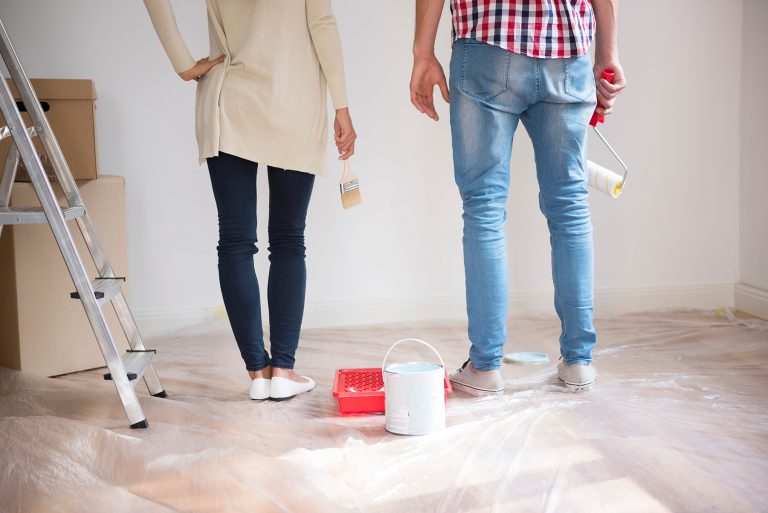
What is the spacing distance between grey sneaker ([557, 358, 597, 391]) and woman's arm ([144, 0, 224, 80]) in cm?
112

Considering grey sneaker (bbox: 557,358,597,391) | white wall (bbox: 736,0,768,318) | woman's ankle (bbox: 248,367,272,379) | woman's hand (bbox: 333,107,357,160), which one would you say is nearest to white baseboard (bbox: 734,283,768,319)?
white wall (bbox: 736,0,768,318)

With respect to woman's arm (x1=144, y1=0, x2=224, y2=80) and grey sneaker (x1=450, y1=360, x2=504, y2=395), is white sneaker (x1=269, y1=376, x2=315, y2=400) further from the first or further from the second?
woman's arm (x1=144, y1=0, x2=224, y2=80)

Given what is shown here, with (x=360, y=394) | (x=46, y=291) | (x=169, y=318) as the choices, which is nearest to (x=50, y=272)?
(x=46, y=291)

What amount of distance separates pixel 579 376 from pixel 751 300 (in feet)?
4.31

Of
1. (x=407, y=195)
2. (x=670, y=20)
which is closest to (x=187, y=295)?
(x=407, y=195)

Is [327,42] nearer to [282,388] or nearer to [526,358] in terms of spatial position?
[282,388]

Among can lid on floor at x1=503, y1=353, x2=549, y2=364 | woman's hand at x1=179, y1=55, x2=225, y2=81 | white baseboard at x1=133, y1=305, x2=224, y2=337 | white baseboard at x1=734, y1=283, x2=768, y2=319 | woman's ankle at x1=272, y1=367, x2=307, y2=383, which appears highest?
woman's hand at x1=179, y1=55, x2=225, y2=81

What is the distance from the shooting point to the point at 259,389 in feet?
6.47

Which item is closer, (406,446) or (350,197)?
(406,446)

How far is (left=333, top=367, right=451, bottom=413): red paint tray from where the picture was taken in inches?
73.6

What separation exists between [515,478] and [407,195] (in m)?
1.68

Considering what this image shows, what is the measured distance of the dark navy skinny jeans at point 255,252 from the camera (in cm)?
189

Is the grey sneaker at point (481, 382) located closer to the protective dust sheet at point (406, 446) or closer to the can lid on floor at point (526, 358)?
the protective dust sheet at point (406, 446)

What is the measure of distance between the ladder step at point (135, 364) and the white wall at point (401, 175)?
0.91m
